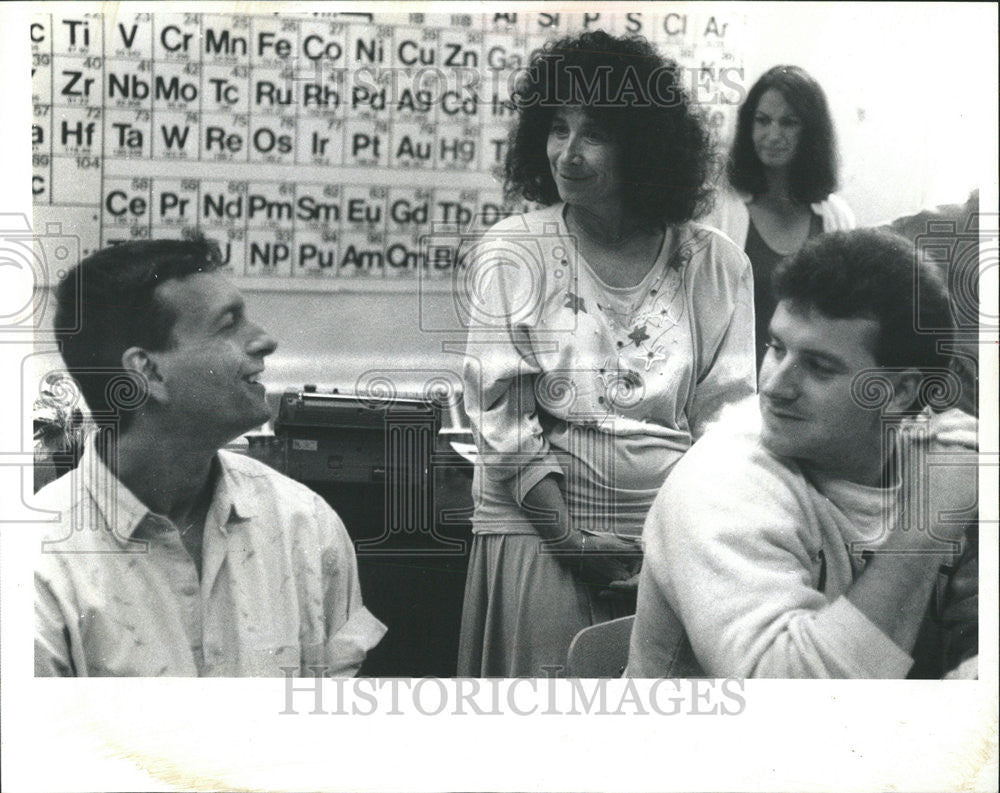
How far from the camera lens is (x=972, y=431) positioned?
12.8 ft

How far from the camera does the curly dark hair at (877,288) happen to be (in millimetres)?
3834

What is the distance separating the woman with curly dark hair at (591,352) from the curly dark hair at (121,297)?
791mm

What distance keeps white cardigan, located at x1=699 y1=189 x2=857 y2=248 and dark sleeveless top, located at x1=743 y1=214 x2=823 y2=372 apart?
19mm

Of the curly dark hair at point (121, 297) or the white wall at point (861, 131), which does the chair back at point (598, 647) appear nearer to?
the white wall at point (861, 131)

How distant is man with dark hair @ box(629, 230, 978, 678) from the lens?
3828 millimetres

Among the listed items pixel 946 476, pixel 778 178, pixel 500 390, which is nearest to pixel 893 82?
pixel 778 178

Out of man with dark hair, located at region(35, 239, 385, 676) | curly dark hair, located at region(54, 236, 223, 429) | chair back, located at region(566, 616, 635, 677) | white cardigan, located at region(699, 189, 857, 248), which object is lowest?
chair back, located at region(566, 616, 635, 677)

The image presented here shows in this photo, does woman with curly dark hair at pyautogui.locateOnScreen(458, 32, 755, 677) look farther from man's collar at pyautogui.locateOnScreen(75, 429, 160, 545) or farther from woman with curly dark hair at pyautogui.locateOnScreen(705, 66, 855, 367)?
man's collar at pyautogui.locateOnScreen(75, 429, 160, 545)

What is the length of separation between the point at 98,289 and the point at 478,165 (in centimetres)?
107

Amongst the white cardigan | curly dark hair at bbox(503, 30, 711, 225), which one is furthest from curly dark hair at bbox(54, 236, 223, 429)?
the white cardigan

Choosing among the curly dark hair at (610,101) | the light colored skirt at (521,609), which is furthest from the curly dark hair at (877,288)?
the light colored skirt at (521,609)

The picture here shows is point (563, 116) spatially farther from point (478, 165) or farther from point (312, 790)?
point (312, 790)

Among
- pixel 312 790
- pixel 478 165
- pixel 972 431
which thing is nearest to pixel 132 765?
pixel 312 790

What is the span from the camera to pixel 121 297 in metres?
3.82
